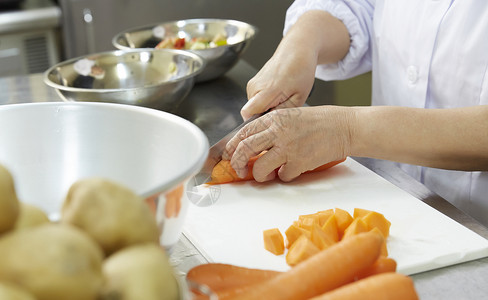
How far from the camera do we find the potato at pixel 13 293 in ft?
1.34

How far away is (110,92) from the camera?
1373 millimetres

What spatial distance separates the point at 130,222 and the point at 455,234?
25.4 inches

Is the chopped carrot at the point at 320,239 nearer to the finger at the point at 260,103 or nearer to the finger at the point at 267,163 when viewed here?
the finger at the point at 267,163

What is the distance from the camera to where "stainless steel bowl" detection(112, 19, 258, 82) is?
5.79 ft

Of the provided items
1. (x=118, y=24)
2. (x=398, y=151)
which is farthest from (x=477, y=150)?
(x=118, y=24)

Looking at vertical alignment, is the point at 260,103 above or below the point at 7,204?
below

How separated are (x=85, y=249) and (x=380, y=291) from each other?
35 centimetres

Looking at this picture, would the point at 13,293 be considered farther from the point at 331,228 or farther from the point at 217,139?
the point at 217,139

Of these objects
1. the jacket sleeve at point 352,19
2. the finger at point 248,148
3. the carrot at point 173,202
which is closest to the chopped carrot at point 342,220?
the finger at point 248,148

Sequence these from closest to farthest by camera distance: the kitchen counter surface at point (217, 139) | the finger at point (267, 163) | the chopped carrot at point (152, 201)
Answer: the chopped carrot at point (152, 201) < the kitchen counter surface at point (217, 139) < the finger at point (267, 163)

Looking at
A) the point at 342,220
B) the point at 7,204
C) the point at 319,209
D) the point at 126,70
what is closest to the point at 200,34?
the point at 126,70

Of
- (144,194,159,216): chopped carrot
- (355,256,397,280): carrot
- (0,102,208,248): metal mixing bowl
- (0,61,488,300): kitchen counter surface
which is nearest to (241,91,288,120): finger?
(0,61,488,300): kitchen counter surface

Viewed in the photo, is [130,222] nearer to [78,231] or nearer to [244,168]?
[78,231]

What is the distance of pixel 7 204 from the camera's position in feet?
1.53
